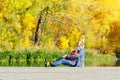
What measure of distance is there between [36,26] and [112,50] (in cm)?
1429

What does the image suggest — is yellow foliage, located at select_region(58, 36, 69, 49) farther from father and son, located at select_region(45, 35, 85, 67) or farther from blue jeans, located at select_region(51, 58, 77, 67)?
blue jeans, located at select_region(51, 58, 77, 67)

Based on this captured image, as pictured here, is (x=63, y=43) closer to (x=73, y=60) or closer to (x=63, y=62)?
(x=73, y=60)

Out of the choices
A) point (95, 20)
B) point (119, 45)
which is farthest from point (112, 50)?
point (95, 20)

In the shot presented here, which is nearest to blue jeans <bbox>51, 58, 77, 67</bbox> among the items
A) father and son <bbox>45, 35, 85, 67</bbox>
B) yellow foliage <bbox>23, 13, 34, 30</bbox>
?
father and son <bbox>45, 35, 85, 67</bbox>

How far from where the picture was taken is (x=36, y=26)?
4072cm
